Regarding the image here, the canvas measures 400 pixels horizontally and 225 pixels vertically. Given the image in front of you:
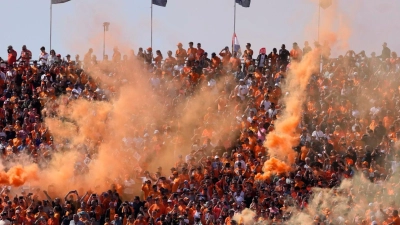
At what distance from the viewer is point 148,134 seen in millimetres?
27156

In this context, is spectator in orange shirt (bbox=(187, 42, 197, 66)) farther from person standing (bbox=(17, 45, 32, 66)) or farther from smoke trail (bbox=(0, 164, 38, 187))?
smoke trail (bbox=(0, 164, 38, 187))

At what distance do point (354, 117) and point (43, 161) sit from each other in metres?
A: 8.72

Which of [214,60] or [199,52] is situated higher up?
[199,52]

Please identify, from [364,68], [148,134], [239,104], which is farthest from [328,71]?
[148,134]

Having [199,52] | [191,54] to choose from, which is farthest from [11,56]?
[199,52]

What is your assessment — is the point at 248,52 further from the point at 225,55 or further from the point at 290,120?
the point at 290,120

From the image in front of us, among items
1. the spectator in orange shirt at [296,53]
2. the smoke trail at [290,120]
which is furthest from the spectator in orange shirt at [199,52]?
the smoke trail at [290,120]

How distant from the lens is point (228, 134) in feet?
85.5

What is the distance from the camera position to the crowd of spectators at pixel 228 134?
2259cm

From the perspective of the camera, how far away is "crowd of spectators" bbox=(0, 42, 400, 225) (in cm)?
2259

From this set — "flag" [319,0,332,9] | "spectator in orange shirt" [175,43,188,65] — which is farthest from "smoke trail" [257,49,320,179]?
"spectator in orange shirt" [175,43,188,65]

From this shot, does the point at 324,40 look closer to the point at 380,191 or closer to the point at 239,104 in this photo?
the point at 239,104

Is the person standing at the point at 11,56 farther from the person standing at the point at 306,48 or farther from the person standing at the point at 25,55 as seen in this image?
the person standing at the point at 306,48

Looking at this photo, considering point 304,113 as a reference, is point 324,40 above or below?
above
